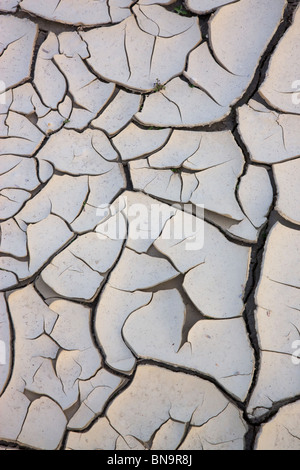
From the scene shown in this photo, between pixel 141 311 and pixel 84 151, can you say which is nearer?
pixel 141 311

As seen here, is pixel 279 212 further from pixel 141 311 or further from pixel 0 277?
pixel 0 277

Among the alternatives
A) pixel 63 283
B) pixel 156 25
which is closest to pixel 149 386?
pixel 63 283

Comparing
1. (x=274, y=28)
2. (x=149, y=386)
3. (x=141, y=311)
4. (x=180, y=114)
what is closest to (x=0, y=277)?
(x=141, y=311)
